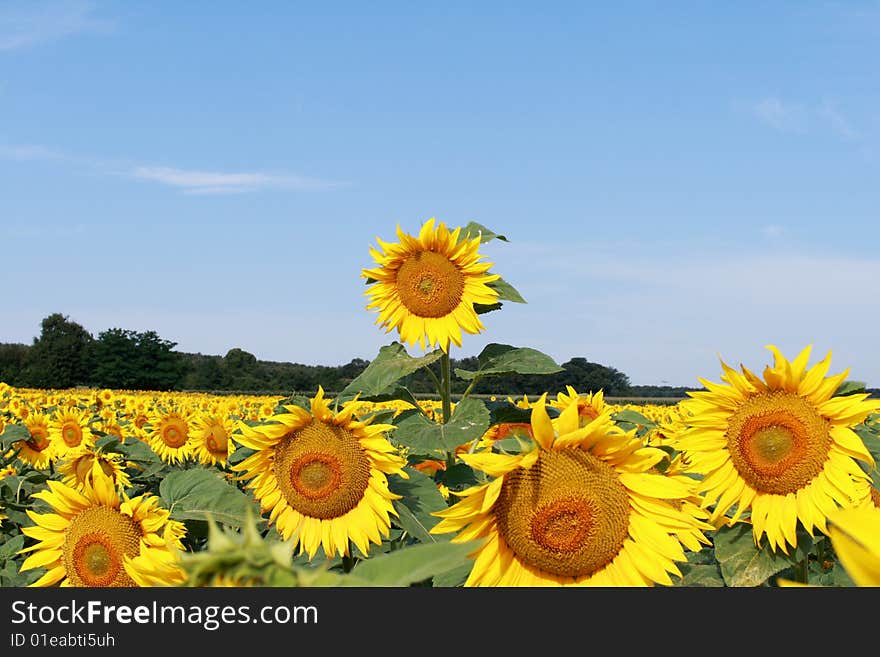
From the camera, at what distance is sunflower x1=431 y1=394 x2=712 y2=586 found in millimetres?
2324

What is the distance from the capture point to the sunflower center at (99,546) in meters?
3.39

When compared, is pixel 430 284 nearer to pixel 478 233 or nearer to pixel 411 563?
pixel 478 233

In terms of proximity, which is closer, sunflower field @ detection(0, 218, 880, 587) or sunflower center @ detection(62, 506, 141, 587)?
sunflower field @ detection(0, 218, 880, 587)

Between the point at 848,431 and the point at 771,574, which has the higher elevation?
the point at 848,431

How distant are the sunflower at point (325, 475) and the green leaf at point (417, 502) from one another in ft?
0.29

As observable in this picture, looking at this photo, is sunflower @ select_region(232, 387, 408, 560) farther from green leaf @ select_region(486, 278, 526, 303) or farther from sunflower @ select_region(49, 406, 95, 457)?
sunflower @ select_region(49, 406, 95, 457)

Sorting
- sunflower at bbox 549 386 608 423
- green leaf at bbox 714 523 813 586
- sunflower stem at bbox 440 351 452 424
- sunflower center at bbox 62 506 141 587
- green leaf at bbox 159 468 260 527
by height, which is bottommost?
green leaf at bbox 714 523 813 586

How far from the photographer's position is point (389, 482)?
13.6 ft

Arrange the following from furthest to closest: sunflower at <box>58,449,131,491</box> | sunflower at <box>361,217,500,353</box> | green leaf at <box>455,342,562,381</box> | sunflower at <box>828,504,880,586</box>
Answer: sunflower at <box>58,449,131,491</box>, sunflower at <box>361,217,500,353</box>, green leaf at <box>455,342,562,381</box>, sunflower at <box>828,504,880,586</box>

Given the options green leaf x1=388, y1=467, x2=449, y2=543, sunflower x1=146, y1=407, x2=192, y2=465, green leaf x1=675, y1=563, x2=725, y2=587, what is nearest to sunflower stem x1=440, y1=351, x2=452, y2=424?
green leaf x1=388, y1=467, x2=449, y2=543

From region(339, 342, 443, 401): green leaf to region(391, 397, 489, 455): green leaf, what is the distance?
0.22m
